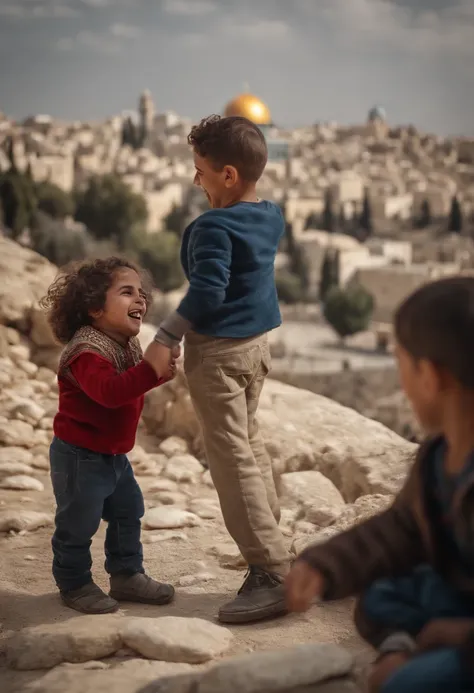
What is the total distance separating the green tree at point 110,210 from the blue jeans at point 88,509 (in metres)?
27.5

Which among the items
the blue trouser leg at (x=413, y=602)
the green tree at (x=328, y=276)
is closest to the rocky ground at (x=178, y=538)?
the blue trouser leg at (x=413, y=602)

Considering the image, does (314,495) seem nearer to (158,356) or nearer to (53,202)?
(158,356)

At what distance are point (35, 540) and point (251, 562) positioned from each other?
2.54 ft

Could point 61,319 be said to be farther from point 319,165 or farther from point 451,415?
point 319,165

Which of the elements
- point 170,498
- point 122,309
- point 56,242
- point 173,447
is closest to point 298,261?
point 56,242

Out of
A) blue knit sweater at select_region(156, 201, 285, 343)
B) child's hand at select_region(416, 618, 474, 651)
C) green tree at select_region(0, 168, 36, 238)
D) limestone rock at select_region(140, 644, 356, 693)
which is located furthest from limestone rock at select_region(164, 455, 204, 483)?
green tree at select_region(0, 168, 36, 238)

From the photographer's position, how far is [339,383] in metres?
22.0

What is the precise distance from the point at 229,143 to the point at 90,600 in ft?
3.32

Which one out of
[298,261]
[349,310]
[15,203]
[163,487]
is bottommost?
[349,310]

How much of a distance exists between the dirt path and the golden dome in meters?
41.0

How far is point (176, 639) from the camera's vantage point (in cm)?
180

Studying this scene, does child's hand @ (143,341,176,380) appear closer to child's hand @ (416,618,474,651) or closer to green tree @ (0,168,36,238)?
child's hand @ (416,618,474,651)

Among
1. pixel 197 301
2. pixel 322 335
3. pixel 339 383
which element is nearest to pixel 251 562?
pixel 197 301

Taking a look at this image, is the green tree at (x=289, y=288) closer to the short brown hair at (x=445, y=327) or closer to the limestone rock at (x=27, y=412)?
the limestone rock at (x=27, y=412)
